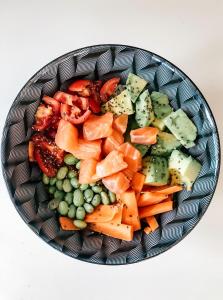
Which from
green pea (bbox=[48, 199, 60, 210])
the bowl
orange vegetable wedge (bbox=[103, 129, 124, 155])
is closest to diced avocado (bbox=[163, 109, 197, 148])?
the bowl

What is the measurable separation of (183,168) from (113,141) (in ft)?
0.59

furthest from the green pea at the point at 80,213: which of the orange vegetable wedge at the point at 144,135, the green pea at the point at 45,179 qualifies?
the orange vegetable wedge at the point at 144,135

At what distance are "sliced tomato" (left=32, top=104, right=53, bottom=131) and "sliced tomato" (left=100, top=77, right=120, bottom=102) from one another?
0.44ft

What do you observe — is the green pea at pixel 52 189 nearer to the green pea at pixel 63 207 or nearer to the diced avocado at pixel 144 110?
the green pea at pixel 63 207

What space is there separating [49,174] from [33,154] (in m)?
0.06

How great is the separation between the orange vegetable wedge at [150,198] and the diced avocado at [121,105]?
0.20 meters

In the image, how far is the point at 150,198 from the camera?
4.35 ft

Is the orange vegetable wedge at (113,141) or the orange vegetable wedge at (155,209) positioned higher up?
the orange vegetable wedge at (113,141)

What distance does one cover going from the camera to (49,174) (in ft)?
4.42

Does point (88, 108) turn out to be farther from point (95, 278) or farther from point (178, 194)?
point (95, 278)

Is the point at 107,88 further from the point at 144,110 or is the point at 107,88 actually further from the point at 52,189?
the point at 52,189

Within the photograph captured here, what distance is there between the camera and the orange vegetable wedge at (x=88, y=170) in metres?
1.32
